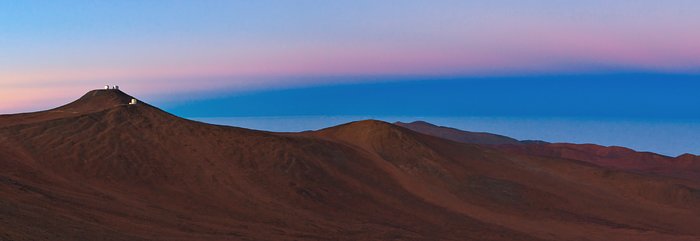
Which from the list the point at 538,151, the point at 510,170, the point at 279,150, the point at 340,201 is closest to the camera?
the point at 340,201

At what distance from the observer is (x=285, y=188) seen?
3497cm

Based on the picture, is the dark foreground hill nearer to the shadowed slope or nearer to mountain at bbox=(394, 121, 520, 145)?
the shadowed slope

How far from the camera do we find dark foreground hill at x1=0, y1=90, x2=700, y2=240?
81.6ft

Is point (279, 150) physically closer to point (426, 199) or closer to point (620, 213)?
point (426, 199)

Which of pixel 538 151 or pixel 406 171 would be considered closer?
pixel 406 171

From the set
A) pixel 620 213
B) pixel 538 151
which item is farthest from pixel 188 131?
pixel 538 151

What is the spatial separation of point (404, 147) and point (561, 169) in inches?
520

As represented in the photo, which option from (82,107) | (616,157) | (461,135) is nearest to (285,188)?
(82,107)

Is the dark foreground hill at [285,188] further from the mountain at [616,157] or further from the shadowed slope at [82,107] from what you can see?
the mountain at [616,157]

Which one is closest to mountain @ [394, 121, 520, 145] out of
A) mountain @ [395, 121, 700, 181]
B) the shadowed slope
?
mountain @ [395, 121, 700, 181]

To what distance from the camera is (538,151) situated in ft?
299

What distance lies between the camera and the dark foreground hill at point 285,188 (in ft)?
81.6

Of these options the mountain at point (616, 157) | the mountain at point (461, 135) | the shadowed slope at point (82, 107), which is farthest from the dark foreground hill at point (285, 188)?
the mountain at point (461, 135)

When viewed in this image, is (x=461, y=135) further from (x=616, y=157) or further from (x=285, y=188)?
(x=285, y=188)
